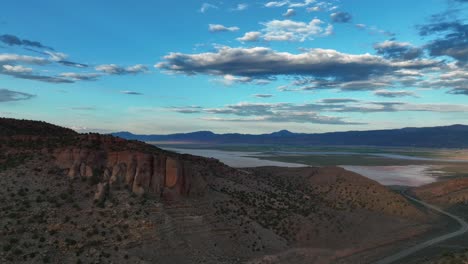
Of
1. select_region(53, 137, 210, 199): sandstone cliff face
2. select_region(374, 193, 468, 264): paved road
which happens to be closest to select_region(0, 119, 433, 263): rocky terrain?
select_region(53, 137, 210, 199): sandstone cliff face

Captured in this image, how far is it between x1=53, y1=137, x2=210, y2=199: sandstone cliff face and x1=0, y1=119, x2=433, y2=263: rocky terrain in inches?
3.6

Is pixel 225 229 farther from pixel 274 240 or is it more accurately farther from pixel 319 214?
pixel 319 214

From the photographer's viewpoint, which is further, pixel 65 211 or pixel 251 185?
pixel 251 185

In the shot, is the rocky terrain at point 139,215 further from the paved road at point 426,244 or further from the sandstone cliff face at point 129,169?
the paved road at point 426,244

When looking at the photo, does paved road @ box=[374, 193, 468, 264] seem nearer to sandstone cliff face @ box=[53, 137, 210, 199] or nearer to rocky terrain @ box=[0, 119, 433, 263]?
rocky terrain @ box=[0, 119, 433, 263]

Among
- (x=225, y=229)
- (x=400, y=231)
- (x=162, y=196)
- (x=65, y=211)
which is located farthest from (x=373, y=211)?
(x=65, y=211)

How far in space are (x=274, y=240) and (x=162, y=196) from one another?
1143 cm

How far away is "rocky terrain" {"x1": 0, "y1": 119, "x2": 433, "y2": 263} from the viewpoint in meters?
29.8

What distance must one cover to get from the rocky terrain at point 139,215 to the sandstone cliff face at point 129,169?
0.09 meters

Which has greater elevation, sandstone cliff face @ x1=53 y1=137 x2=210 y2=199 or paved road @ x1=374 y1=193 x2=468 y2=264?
sandstone cliff face @ x1=53 y1=137 x2=210 y2=199

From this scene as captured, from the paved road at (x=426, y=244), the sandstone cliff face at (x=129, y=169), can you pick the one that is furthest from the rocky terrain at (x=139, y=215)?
the paved road at (x=426, y=244)

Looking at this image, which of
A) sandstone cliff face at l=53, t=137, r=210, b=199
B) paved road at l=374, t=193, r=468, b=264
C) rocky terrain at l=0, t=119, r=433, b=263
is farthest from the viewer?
paved road at l=374, t=193, r=468, b=264

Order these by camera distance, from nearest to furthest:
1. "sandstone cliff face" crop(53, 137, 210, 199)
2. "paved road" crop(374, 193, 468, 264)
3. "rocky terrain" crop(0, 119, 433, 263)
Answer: "rocky terrain" crop(0, 119, 433, 263), "sandstone cliff face" crop(53, 137, 210, 199), "paved road" crop(374, 193, 468, 264)

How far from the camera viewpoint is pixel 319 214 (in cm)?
5225
